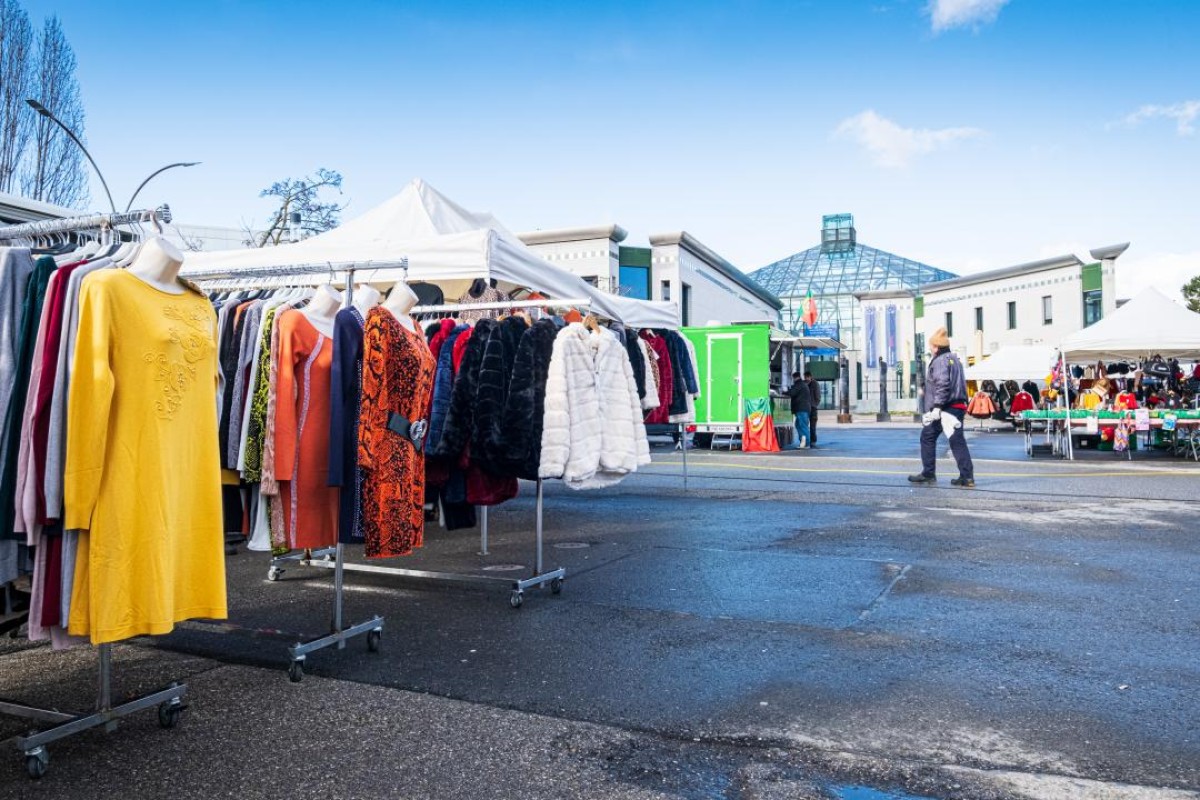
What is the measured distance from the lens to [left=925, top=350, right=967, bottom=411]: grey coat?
11.7m

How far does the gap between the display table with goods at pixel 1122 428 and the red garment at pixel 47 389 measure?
17.1 metres

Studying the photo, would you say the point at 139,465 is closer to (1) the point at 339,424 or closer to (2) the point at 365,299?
(1) the point at 339,424

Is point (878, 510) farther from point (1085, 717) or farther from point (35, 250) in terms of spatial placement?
point (35, 250)

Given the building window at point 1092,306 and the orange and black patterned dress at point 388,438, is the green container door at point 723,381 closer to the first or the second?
the orange and black patterned dress at point 388,438

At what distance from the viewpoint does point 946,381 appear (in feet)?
38.5

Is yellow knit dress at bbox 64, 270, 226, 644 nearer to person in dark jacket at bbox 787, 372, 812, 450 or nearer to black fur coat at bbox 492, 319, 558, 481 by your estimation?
black fur coat at bbox 492, 319, 558, 481

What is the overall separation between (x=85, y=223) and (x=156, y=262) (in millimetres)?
1215

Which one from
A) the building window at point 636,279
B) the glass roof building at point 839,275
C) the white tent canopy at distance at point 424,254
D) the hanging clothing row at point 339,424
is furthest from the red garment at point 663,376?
the glass roof building at point 839,275

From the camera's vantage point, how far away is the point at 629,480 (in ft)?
44.4

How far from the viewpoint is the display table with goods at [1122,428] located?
53.3 ft

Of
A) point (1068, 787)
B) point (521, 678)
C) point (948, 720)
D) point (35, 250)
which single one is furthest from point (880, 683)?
point (35, 250)

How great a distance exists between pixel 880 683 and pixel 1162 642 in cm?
181

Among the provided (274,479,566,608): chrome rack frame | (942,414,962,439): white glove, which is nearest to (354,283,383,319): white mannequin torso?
(274,479,566,608): chrome rack frame

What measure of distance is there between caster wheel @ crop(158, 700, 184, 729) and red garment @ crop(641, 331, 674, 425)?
23.9 feet
